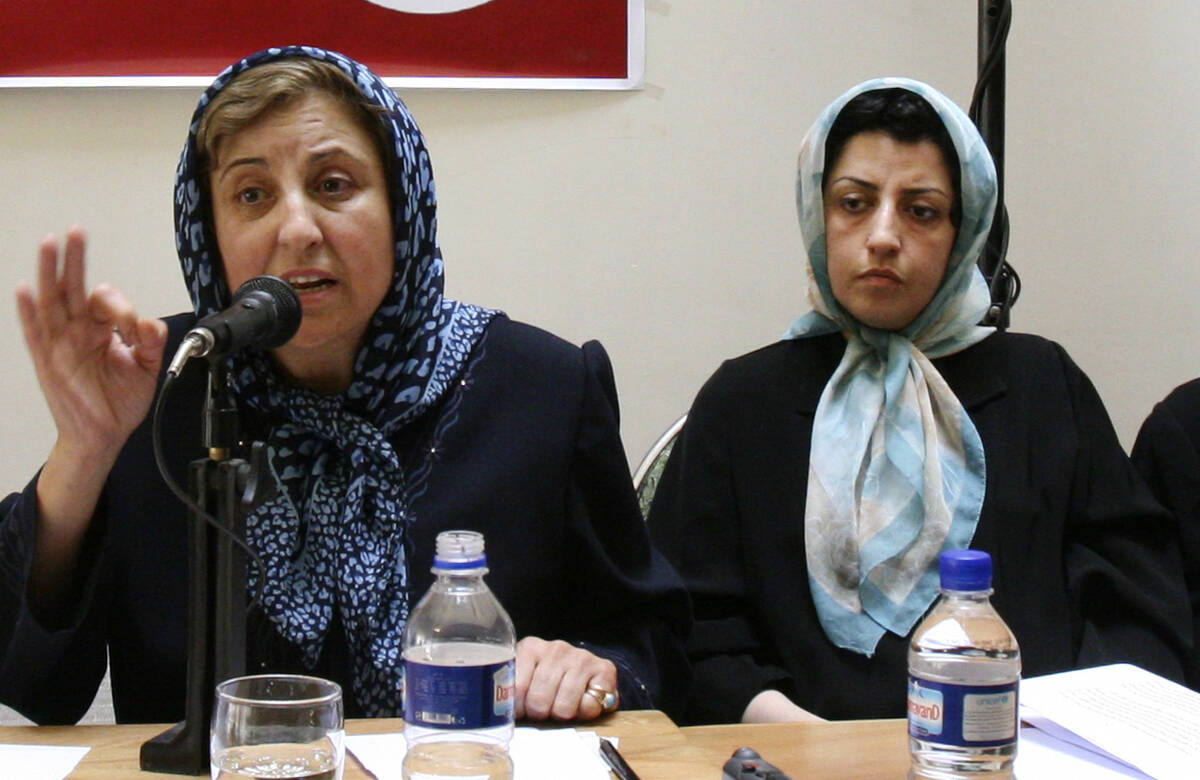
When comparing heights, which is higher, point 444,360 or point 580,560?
point 444,360

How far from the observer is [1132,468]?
67.0 inches

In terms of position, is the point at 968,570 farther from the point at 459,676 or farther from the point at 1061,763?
the point at 459,676

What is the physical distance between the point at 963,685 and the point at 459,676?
348mm

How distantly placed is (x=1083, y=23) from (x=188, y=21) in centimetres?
165

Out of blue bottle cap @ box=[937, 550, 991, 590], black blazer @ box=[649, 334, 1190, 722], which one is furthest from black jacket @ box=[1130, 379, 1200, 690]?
blue bottle cap @ box=[937, 550, 991, 590]

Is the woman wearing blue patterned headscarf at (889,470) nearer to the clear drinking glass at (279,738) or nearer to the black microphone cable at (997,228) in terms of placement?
the black microphone cable at (997,228)

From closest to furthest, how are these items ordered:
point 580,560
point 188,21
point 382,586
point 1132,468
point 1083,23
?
point 382,586 → point 580,560 → point 1132,468 → point 188,21 → point 1083,23

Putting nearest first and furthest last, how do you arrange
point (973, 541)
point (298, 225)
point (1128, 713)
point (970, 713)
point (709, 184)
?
point (970, 713) → point (1128, 713) → point (298, 225) → point (973, 541) → point (709, 184)

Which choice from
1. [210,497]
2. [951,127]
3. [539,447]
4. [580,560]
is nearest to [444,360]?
[539,447]

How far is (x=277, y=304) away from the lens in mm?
943

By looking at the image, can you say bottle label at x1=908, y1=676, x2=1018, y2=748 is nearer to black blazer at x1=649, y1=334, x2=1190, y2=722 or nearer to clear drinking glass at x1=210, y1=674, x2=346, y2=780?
clear drinking glass at x1=210, y1=674, x2=346, y2=780

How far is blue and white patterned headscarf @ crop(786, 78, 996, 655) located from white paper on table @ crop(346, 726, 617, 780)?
0.63 meters

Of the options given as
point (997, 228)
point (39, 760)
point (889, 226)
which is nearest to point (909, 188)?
point (889, 226)

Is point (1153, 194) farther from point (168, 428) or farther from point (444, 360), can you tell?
point (168, 428)
